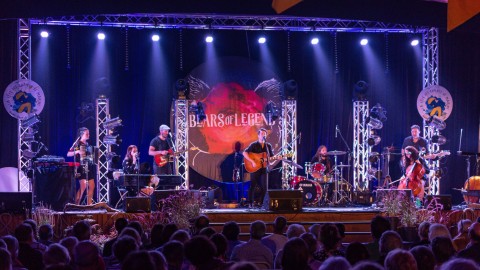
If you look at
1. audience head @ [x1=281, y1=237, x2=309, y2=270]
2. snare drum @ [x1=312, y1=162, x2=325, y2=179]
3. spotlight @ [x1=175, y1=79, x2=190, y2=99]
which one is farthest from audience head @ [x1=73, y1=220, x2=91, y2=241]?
spotlight @ [x1=175, y1=79, x2=190, y2=99]

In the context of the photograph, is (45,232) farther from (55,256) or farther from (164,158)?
(164,158)

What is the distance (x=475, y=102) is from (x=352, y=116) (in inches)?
142

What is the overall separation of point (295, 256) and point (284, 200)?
8978 mm

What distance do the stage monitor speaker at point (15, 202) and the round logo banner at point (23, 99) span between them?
170 inches

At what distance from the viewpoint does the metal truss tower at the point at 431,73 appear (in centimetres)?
1855

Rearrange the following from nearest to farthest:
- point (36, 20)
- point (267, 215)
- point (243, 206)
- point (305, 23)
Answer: point (267, 215)
point (243, 206)
point (36, 20)
point (305, 23)

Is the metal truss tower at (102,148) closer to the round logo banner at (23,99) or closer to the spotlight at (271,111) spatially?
the round logo banner at (23,99)

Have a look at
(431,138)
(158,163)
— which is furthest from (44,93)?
(431,138)

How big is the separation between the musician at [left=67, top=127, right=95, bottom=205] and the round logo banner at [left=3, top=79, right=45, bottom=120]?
1.25 metres

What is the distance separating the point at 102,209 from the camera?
14758 mm

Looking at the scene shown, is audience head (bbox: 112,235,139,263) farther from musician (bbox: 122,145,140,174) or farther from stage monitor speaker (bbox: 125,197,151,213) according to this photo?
musician (bbox: 122,145,140,174)

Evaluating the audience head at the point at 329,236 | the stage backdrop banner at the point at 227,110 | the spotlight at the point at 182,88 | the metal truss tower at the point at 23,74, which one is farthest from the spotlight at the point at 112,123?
the audience head at the point at 329,236

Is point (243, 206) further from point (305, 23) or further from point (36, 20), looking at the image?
point (36, 20)

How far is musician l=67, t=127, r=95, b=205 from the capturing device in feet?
53.5
